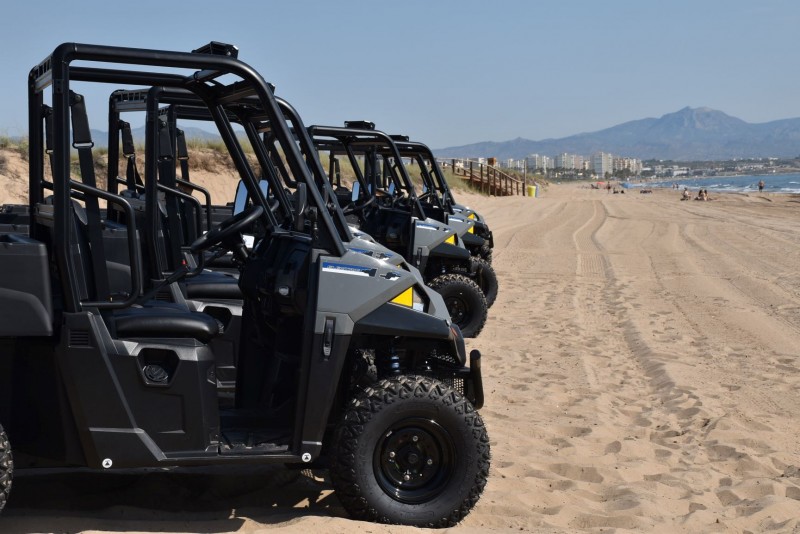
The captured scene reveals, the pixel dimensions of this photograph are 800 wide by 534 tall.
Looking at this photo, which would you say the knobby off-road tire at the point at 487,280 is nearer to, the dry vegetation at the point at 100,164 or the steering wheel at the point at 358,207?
the steering wheel at the point at 358,207

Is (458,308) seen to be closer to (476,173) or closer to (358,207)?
(358,207)

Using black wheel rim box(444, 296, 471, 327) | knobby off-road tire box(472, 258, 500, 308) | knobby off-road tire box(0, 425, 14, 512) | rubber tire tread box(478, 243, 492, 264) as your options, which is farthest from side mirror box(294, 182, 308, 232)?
rubber tire tread box(478, 243, 492, 264)

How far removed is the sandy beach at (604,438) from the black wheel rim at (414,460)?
20cm

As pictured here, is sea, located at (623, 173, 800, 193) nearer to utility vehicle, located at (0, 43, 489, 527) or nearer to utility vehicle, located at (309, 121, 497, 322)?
utility vehicle, located at (309, 121, 497, 322)

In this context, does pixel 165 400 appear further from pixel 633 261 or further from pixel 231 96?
pixel 633 261

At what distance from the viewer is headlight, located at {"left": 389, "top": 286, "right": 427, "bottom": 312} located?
437 centimetres

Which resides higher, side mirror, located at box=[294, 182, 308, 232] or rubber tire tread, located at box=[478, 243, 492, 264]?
side mirror, located at box=[294, 182, 308, 232]

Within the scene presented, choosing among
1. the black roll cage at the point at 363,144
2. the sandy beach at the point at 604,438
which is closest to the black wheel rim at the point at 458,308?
the sandy beach at the point at 604,438

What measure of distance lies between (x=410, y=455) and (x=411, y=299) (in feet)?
2.23

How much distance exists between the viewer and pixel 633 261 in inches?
658

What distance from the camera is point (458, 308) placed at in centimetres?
944

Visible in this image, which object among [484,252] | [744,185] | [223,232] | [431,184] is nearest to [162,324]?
[223,232]

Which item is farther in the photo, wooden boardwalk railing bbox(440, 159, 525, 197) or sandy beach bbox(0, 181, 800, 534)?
wooden boardwalk railing bbox(440, 159, 525, 197)

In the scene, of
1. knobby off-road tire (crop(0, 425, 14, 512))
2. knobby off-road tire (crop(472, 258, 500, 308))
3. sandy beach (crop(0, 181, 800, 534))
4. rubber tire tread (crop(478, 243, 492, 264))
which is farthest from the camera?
rubber tire tread (crop(478, 243, 492, 264))
